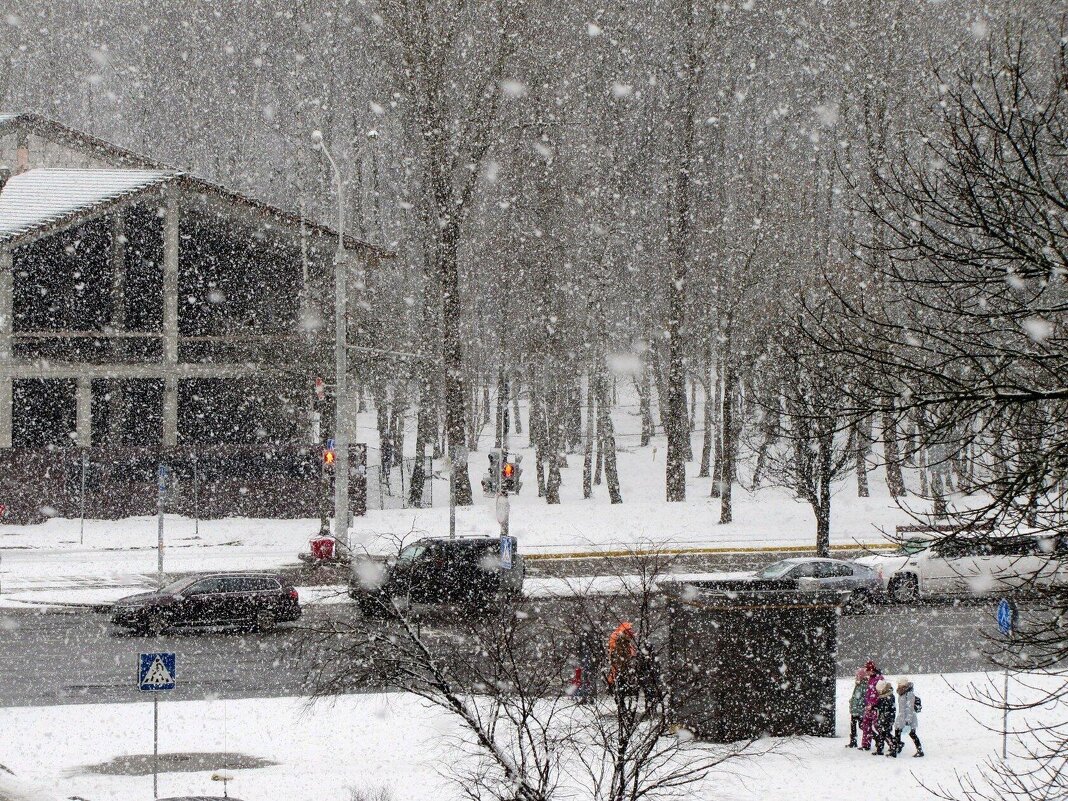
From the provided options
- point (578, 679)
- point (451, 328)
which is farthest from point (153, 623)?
point (451, 328)

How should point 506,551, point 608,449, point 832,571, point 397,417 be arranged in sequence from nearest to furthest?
1. point 506,551
2. point 832,571
3. point 608,449
4. point 397,417

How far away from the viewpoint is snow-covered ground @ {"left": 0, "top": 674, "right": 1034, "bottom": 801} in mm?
13641

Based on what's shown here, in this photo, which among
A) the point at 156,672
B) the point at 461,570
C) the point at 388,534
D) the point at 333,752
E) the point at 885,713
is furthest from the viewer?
the point at 388,534

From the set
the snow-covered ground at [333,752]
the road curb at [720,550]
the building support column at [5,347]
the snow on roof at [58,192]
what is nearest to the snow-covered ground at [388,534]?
the road curb at [720,550]

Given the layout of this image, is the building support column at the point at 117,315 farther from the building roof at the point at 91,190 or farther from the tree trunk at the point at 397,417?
the tree trunk at the point at 397,417

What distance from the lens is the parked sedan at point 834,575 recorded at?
994 inches

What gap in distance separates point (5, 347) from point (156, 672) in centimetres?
2598

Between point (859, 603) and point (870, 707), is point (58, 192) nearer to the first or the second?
point (859, 603)

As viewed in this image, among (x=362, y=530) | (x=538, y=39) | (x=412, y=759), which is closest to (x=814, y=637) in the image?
(x=412, y=759)

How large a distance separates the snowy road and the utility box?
12.7 ft

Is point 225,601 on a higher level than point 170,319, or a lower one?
lower

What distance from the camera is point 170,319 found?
3809cm

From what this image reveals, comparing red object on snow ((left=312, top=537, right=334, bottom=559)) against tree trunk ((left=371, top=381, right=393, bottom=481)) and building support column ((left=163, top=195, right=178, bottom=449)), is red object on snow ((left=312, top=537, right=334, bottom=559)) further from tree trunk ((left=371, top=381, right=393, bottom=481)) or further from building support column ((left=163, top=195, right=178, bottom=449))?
tree trunk ((left=371, top=381, right=393, bottom=481))

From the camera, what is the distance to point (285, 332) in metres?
42.1
